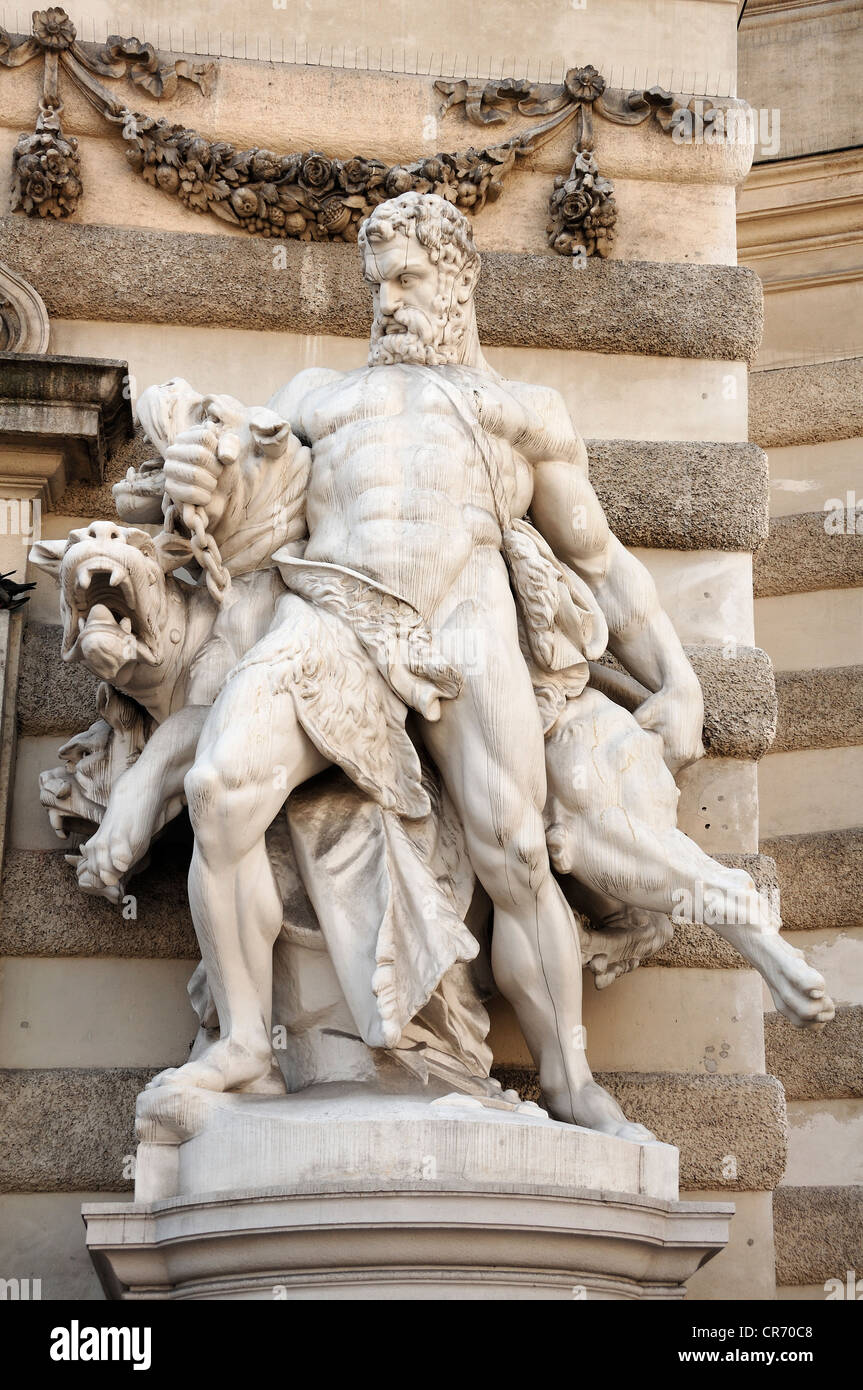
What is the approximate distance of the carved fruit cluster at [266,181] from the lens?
6809mm

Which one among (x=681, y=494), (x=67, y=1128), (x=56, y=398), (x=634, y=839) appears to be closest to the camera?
(x=634, y=839)

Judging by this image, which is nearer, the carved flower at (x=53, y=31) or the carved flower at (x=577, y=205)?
the carved flower at (x=53, y=31)

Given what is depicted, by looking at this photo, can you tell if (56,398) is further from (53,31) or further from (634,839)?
(634,839)

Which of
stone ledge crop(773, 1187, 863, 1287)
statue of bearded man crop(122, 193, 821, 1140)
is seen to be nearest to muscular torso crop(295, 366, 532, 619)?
statue of bearded man crop(122, 193, 821, 1140)

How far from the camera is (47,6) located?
23.1ft

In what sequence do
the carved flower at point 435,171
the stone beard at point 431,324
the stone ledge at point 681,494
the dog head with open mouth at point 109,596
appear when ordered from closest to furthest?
the dog head with open mouth at point 109,596
the stone beard at point 431,324
the stone ledge at point 681,494
the carved flower at point 435,171

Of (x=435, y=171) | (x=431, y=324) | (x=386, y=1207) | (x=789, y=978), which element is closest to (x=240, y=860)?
(x=386, y=1207)

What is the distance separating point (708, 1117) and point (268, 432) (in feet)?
7.81

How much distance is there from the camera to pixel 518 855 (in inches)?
210

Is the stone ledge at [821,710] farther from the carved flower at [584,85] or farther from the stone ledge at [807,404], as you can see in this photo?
the carved flower at [584,85]

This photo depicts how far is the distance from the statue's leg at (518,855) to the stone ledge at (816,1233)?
1.68 metres

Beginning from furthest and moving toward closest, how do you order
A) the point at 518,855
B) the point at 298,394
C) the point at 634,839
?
the point at 298,394 < the point at 634,839 < the point at 518,855

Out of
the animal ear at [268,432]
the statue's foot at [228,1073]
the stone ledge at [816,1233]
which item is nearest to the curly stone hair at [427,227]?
the animal ear at [268,432]

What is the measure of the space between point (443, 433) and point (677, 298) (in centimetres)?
168
